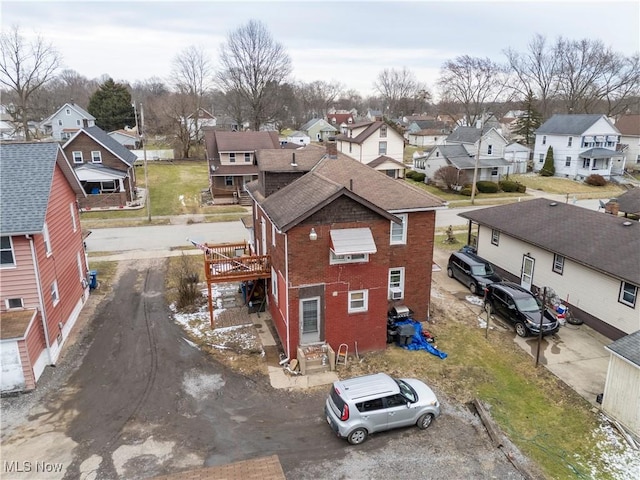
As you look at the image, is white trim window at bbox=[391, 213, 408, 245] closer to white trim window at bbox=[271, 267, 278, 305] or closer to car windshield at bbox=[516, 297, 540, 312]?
white trim window at bbox=[271, 267, 278, 305]


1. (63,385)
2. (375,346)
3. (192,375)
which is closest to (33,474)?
(63,385)

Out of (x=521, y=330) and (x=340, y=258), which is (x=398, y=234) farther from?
(x=521, y=330)

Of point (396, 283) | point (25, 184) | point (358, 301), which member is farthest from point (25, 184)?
point (396, 283)

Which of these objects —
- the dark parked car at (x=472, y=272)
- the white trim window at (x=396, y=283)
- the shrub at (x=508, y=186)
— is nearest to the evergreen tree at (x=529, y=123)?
the shrub at (x=508, y=186)

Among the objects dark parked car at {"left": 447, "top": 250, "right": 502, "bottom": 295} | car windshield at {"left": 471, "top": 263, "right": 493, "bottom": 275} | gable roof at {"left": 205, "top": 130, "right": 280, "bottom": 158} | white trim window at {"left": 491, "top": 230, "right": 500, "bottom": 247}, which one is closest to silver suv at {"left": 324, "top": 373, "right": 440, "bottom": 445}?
dark parked car at {"left": 447, "top": 250, "right": 502, "bottom": 295}

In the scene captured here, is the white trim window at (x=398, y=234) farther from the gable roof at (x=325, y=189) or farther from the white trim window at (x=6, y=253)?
the white trim window at (x=6, y=253)
